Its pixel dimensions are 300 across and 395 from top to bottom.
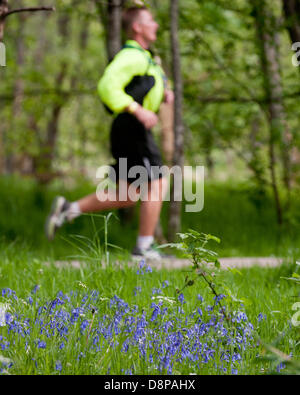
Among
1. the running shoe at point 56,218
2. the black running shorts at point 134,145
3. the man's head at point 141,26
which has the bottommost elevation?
the running shoe at point 56,218

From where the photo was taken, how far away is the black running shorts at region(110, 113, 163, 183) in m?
4.41

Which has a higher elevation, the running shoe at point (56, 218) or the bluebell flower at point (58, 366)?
the running shoe at point (56, 218)

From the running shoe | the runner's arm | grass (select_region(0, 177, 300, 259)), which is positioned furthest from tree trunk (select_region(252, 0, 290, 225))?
the running shoe

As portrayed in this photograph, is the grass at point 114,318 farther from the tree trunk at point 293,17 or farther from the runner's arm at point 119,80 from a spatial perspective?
the tree trunk at point 293,17

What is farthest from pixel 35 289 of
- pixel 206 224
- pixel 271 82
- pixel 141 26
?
pixel 271 82

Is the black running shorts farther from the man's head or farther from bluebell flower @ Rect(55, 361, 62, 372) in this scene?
bluebell flower @ Rect(55, 361, 62, 372)

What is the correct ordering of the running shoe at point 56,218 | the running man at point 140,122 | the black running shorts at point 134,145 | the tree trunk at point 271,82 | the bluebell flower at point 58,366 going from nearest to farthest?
the bluebell flower at point 58,366 < the running man at point 140,122 < the black running shorts at point 134,145 < the running shoe at point 56,218 < the tree trunk at point 271,82

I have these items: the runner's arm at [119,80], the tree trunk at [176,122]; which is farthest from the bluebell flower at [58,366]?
the tree trunk at [176,122]

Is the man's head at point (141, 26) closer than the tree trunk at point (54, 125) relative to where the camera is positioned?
Yes

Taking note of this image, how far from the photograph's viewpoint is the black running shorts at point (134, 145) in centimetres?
441

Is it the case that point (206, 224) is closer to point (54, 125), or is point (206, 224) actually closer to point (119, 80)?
point (119, 80)

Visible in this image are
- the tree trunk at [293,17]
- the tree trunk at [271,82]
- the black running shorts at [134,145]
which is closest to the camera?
the black running shorts at [134,145]

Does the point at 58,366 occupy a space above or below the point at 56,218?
below

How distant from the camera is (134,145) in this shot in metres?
4.44
